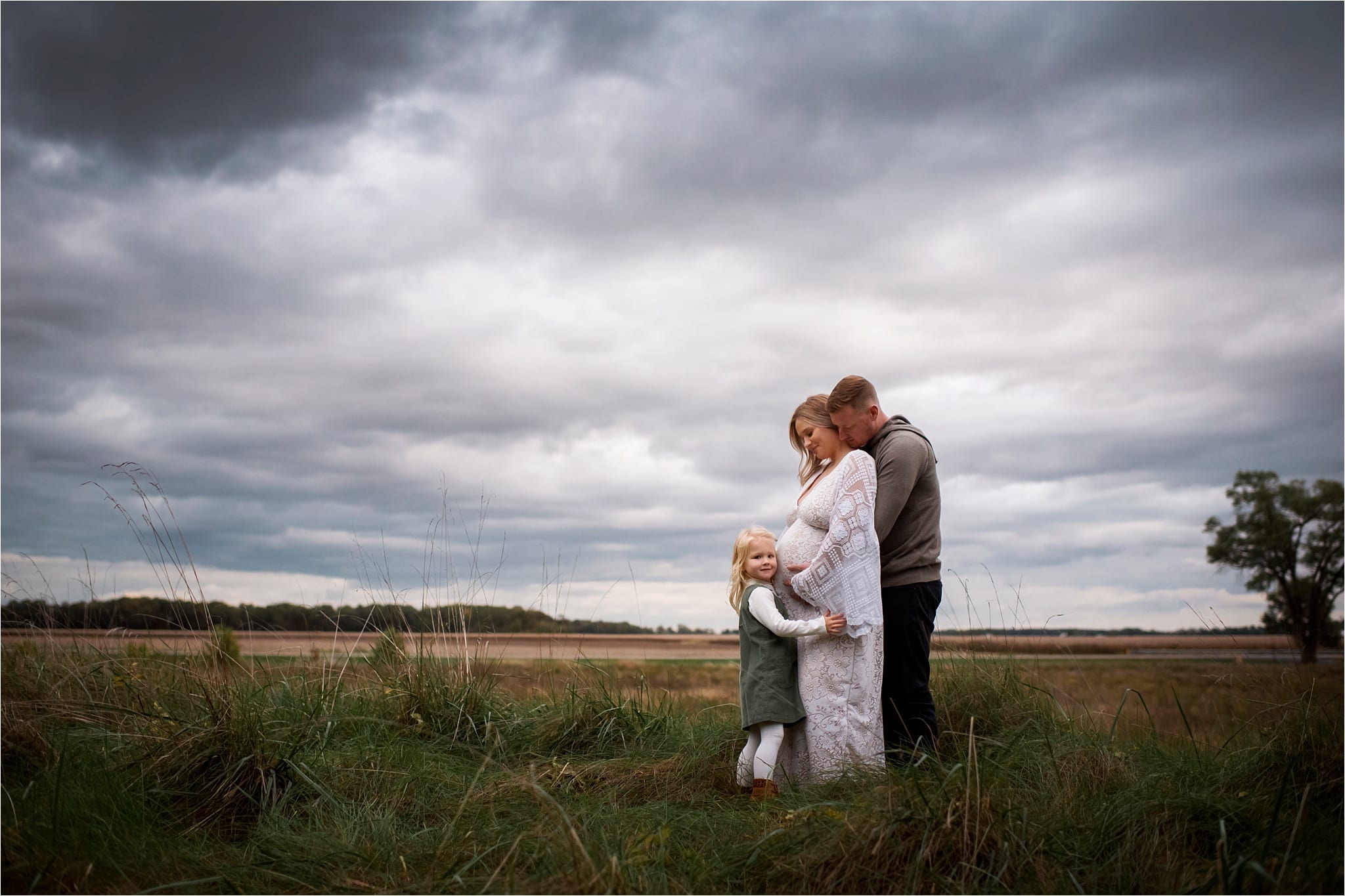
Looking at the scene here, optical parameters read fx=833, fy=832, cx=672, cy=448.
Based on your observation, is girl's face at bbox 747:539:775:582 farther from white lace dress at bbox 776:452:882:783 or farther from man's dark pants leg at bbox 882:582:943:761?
man's dark pants leg at bbox 882:582:943:761

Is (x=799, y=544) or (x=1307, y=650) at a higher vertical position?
(x=799, y=544)

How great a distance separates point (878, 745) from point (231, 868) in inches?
124

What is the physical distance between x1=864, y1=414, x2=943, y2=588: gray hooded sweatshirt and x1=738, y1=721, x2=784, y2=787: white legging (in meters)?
1.05

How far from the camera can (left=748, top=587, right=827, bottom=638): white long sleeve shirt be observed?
455 centimetres

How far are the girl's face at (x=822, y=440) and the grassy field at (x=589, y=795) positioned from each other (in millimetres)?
1763

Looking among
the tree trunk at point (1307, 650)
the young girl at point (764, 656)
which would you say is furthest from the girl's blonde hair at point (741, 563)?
the tree trunk at point (1307, 650)

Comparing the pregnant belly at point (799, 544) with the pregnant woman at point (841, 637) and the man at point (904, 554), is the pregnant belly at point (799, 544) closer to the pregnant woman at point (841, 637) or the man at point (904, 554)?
the pregnant woman at point (841, 637)

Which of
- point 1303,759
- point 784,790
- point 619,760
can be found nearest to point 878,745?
point 784,790

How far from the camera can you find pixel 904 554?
4.84 m

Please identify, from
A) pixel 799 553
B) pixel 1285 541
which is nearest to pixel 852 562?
pixel 799 553

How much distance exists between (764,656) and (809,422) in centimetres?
140

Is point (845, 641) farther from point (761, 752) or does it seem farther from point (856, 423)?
point (856, 423)

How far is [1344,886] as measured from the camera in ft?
8.56

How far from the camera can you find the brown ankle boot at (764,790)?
442cm
